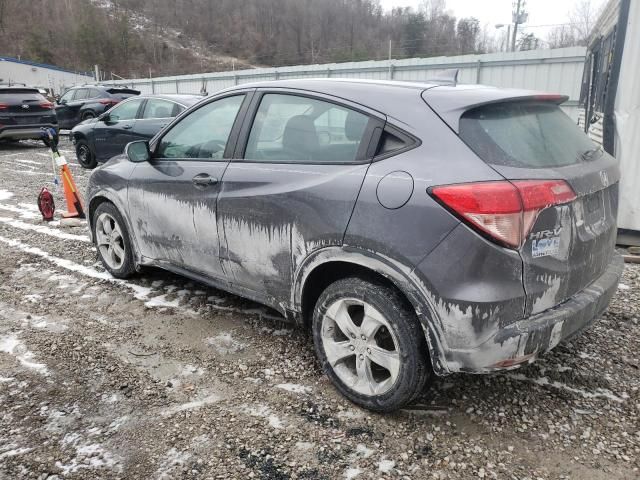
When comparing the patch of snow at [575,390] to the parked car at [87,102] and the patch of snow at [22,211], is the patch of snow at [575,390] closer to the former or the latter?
the patch of snow at [22,211]

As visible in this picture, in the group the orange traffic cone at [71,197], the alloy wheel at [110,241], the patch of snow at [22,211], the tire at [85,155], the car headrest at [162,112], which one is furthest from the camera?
the tire at [85,155]

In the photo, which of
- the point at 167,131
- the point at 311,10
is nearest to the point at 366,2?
the point at 311,10

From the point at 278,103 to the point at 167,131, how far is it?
3.76ft

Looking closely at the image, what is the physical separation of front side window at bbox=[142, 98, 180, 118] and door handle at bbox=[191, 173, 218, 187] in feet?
21.2

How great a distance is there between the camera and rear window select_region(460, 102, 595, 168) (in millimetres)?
2348

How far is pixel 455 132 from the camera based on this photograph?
239cm

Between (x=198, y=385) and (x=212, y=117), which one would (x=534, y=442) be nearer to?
(x=198, y=385)

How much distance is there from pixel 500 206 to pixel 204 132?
7.31ft

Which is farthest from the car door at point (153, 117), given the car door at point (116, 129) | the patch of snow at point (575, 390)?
the patch of snow at point (575, 390)

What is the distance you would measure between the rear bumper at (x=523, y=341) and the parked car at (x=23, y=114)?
1412 cm

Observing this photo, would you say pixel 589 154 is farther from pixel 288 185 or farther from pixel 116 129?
pixel 116 129

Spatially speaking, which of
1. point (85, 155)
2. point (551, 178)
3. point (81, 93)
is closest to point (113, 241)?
point (551, 178)

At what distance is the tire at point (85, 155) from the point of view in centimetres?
1102

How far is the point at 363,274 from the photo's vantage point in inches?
104
